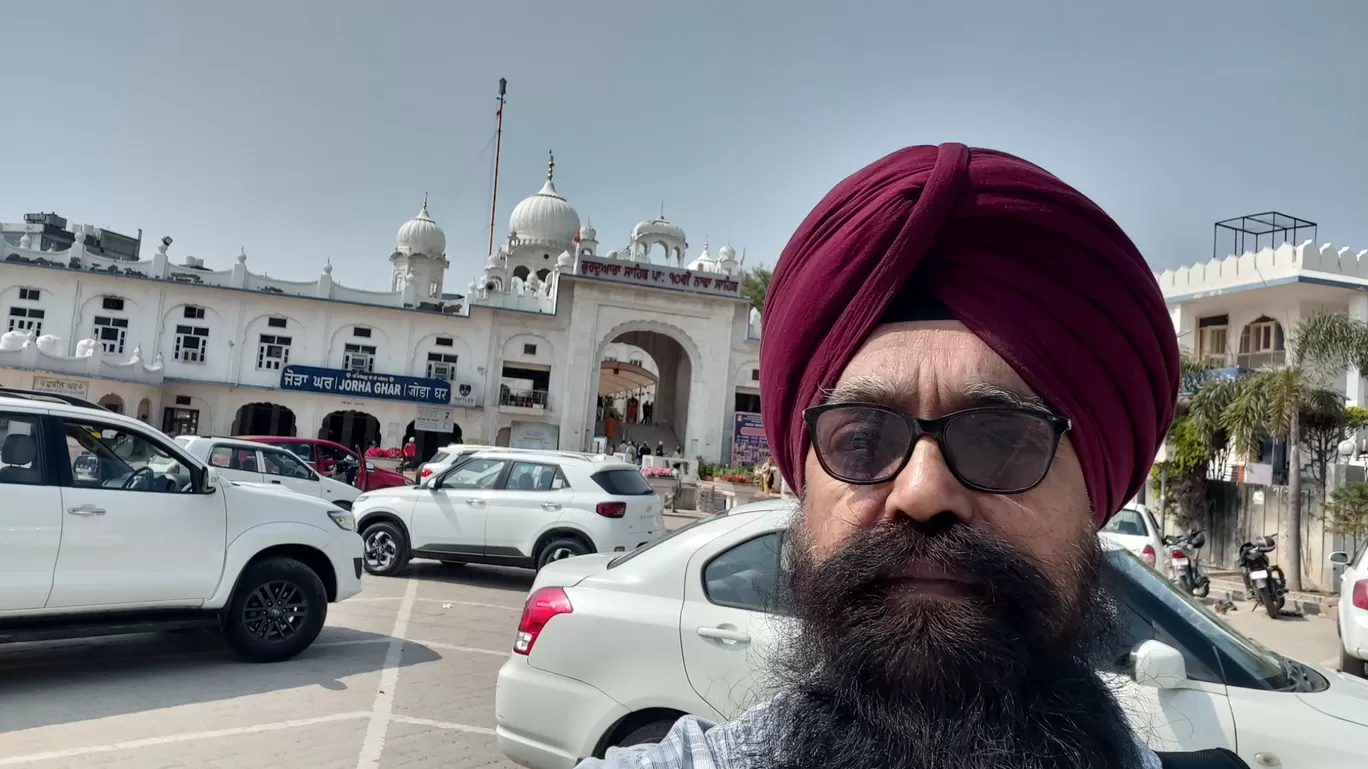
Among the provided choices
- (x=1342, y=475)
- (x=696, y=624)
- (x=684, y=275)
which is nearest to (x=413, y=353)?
(x=684, y=275)

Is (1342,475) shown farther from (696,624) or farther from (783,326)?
(783,326)

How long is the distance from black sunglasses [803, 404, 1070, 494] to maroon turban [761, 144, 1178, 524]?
3.1 inches

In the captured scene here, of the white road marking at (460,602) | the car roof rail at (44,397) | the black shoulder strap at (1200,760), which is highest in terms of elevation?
the car roof rail at (44,397)

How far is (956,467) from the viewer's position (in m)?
1.20

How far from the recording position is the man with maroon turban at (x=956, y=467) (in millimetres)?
1087

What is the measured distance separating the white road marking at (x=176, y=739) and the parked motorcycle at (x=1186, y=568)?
9.42 m

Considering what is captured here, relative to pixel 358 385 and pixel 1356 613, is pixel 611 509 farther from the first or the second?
pixel 358 385

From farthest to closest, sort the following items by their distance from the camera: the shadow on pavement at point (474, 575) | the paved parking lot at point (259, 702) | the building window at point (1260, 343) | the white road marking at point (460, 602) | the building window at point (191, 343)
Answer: the building window at point (191, 343)
the building window at point (1260, 343)
the shadow on pavement at point (474, 575)
the white road marking at point (460, 602)
the paved parking lot at point (259, 702)

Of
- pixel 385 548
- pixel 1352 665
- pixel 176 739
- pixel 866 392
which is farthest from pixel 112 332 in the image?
pixel 866 392

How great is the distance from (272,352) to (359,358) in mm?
3252

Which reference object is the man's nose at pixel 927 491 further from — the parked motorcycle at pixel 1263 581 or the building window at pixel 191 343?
the building window at pixel 191 343

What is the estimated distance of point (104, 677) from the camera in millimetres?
5887

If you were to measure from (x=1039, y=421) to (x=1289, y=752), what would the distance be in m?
2.47

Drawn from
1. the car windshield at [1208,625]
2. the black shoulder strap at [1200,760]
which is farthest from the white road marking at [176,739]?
the black shoulder strap at [1200,760]
